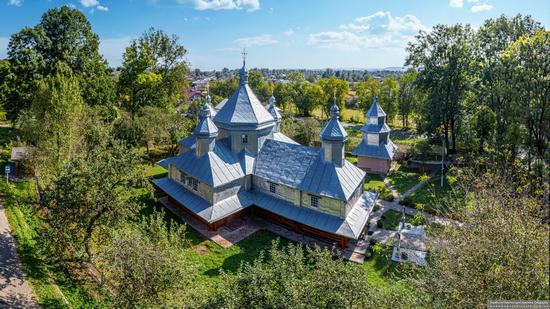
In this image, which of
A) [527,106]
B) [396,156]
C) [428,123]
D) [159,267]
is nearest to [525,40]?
[527,106]

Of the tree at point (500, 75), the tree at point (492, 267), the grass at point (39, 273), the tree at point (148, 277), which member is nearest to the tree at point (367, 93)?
the tree at point (500, 75)

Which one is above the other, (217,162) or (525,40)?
(525,40)

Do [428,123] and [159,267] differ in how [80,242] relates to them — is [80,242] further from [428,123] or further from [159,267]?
[428,123]

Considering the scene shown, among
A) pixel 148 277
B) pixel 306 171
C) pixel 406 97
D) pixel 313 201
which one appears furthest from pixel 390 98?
pixel 148 277

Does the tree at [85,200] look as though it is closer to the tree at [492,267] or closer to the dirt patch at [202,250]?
the dirt patch at [202,250]

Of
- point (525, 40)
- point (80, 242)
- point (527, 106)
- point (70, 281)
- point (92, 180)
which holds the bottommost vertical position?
point (70, 281)

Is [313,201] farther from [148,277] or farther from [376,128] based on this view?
[376,128]

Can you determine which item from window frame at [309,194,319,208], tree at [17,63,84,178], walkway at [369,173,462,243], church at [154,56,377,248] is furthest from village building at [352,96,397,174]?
tree at [17,63,84,178]
